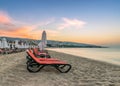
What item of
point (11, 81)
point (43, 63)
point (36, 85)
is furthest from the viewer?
point (43, 63)

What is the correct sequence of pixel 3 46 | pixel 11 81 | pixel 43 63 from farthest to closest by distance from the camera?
pixel 3 46, pixel 43 63, pixel 11 81

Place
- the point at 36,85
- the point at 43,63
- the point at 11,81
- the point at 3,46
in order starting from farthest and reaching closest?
the point at 3,46, the point at 43,63, the point at 11,81, the point at 36,85

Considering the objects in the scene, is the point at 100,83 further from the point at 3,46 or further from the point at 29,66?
the point at 3,46

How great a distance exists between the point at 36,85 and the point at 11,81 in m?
0.93

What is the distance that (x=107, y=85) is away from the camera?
5.98 m

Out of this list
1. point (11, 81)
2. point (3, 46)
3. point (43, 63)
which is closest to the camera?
point (11, 81)

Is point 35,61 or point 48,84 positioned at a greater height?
point 35,61

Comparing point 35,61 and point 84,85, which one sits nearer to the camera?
point 84,85

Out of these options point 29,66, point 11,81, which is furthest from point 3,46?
point 11,81

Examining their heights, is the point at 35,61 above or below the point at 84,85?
above

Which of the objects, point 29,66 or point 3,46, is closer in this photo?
point 29,66

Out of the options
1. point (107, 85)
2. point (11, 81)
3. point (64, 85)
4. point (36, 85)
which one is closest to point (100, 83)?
point (107, 85)

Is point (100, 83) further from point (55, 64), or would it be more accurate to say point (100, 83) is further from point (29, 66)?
point (29, 66)

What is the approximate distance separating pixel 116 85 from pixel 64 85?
5.35 feet
